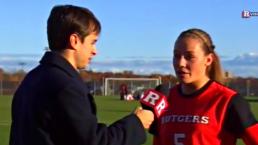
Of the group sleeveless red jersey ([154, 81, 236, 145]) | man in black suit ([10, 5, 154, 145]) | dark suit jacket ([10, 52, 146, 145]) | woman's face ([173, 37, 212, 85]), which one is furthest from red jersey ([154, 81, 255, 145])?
dark suit jacket ([10, 52, 146, 145])

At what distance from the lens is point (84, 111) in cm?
368

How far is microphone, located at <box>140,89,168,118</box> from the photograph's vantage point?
14.2 feet

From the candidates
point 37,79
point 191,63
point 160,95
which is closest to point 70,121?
point 37,79

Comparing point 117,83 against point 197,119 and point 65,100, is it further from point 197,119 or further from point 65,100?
point 65,100

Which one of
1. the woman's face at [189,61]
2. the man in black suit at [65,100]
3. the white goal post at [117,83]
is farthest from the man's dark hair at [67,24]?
the white goal post at [117,83]

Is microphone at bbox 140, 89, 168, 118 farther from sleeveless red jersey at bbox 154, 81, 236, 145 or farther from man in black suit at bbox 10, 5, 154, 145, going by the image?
sleeveless red jersey at bbox 154, 81, 236, 145

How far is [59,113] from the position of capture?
12.0 ft

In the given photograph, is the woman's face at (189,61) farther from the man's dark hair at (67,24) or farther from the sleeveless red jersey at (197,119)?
the man's dark hair at (67,24)

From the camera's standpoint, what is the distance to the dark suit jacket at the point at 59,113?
3.65 meters

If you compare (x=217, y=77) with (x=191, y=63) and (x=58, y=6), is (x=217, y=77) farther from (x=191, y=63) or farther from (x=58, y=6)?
(x=58, y=6)

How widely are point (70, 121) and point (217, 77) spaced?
5.92 feet

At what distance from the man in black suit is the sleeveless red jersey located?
86cm

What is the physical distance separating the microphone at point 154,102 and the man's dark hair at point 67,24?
0.68m

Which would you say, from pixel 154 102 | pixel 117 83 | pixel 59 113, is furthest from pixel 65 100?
pixel 117 83
